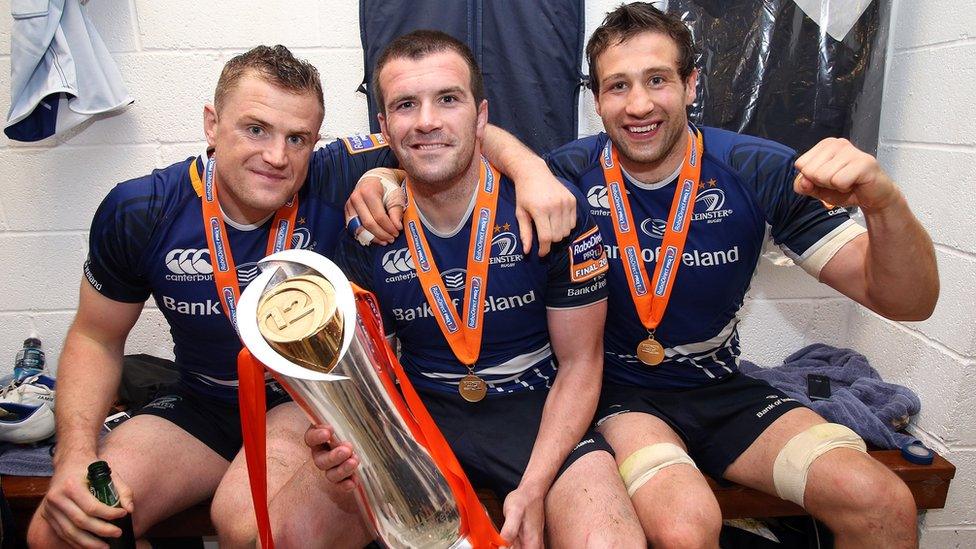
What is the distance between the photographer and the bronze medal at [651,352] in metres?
1.66

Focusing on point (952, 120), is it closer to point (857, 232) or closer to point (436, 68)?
point (857, 232)

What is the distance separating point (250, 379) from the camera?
106cm

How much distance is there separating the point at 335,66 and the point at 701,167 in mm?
1226

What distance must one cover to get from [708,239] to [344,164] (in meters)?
0.94

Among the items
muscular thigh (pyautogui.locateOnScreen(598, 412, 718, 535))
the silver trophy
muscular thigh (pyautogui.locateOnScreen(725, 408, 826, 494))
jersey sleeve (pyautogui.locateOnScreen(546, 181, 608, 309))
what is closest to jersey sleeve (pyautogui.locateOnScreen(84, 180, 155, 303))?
the silver trophy

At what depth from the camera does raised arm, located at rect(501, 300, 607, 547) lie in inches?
55.2

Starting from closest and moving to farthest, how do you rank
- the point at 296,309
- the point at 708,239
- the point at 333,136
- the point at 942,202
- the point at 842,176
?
the point at 296,309
the point at 842,176
the point at 708,239
the point at 942,202
the point at 333,136

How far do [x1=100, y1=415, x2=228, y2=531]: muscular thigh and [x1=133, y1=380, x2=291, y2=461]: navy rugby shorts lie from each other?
0.02 meters

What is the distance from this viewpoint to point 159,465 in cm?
152

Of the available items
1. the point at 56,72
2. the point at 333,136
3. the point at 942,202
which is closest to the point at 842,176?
the point at 942,202

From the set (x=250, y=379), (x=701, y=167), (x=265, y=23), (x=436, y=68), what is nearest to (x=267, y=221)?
(x=436, y=68)

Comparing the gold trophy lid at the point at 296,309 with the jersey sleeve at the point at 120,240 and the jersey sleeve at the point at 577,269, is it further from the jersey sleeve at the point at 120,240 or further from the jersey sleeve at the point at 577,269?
the jersey sleeve at the point at 120,240

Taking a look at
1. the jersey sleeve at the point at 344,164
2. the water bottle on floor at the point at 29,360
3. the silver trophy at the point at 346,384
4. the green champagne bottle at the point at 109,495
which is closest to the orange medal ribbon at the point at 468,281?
the jersey sleeve at the point at 344,164

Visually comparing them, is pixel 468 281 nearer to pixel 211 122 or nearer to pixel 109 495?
pixel 211 122
